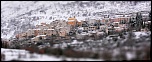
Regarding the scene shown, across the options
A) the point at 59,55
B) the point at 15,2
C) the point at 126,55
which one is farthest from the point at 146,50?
the point at 15,2

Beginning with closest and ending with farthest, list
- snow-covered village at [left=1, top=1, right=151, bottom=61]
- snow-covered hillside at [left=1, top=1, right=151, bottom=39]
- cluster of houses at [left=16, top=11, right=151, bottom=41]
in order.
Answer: snow-covered village at [left=1, top=1, right=151, bottom=61] → cluster of houses at [left=16, top=11, right=151, bottom=41] → snow-covered hillside at [left=1, top=1, right=151, bottom=39]

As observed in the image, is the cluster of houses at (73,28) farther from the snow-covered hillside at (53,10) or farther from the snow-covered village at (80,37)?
the snow-covered hillside at (53,10)

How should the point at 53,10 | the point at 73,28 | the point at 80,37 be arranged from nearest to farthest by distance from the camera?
1. the point at 80,37
2. the point at 73,28
3. the point at 53,10

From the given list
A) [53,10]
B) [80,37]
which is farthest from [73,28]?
[53,10]

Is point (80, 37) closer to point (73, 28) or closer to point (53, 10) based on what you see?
point (73, 28)

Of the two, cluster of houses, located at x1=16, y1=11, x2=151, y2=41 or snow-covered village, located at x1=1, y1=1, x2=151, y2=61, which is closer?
snow-covered village, located at x1=1, y1=1, x2=151, y2=61

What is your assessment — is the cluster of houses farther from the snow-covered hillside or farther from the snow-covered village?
the snow-covered hillside

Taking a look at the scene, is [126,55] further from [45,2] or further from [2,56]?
[45,2]

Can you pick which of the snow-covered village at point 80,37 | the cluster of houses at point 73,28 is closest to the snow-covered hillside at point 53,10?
the snow-covered village at point 80,37

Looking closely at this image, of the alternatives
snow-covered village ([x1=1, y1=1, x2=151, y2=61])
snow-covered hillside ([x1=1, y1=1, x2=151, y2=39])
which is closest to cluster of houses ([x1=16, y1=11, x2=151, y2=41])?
snow-covered village ([x1=1, y1=1, x2=151, y2=61])
